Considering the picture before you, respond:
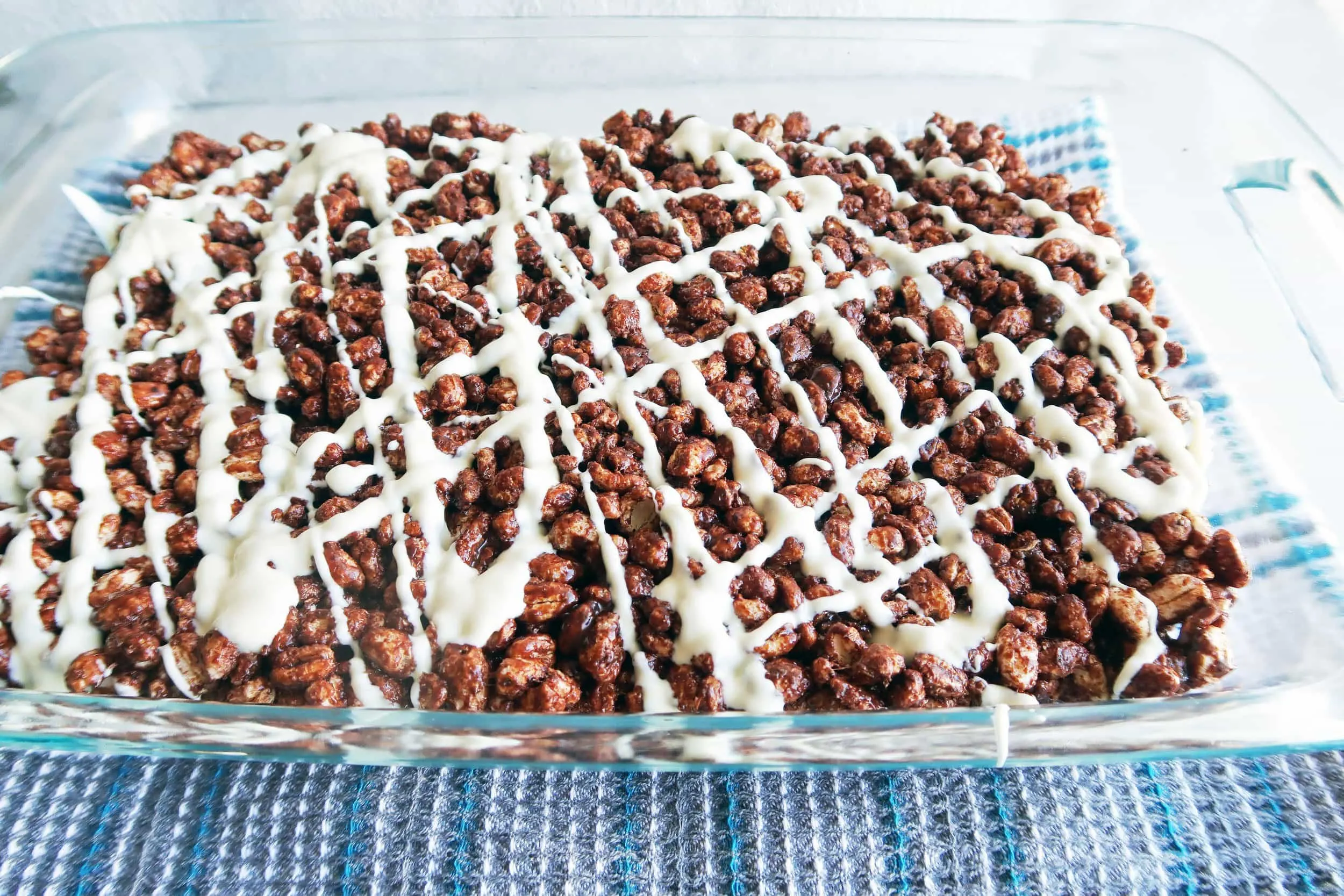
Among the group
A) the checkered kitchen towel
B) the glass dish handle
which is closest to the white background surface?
the glass dish handle

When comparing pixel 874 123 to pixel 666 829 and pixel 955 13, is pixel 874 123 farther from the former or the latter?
pixel 666 829

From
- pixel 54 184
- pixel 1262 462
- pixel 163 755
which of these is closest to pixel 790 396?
pixel 1262 462

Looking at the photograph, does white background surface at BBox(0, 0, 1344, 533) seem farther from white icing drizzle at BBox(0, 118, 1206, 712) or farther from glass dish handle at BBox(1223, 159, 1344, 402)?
white icing drizzle at BBox(0, 118, 1206, 712)

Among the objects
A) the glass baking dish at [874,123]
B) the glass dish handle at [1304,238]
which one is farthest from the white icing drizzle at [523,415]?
the glass dish handle at [1304,238]

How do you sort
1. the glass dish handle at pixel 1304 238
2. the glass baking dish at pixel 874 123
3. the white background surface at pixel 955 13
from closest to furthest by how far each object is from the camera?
the glass baking dish at pixel 874 123 → the glass dish handle at pixel 1304 238 → the white background surface at pixel 955 13

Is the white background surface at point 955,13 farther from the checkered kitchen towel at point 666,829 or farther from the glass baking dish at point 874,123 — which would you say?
the checkered kitchen towel at point 666,829

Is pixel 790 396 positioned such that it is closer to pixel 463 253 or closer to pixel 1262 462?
pixel 463 253

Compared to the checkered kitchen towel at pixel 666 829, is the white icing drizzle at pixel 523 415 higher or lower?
higher
